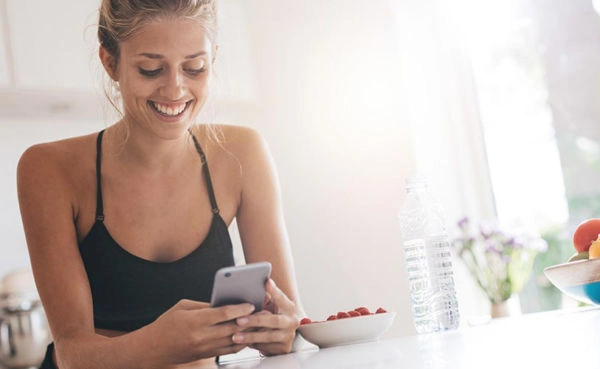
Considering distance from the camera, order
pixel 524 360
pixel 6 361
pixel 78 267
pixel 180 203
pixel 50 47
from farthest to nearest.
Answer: pixel 50 47 → pixel 6 361 → pixel 180 203 → pixel 78 267 → pixel 524 360

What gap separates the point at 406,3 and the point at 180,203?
153cm

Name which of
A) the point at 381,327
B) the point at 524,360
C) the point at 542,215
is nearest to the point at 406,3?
the point at 542,215

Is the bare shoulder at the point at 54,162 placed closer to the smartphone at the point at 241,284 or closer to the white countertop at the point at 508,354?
the smartphone at the point at 241,284

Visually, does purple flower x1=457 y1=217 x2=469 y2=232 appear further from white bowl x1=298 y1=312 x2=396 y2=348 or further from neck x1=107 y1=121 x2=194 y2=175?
white bowl x1=298 y1=312 x2=396 y2=348

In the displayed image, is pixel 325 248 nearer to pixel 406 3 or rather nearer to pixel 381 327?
pixel 406 3

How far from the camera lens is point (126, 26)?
1.66m

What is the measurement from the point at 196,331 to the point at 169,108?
26.2 inches

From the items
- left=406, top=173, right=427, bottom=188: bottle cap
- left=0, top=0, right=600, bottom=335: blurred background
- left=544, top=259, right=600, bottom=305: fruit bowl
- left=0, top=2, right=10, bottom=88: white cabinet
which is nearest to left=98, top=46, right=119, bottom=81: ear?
left=406, top=173, right=427, bottom=188: bottle cap

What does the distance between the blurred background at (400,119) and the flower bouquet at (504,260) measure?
230mm

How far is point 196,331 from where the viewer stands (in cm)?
119

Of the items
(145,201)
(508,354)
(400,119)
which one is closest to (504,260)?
(400,119)

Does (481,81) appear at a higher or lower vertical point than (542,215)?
higher

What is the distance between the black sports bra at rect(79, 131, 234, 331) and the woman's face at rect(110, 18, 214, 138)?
281mm

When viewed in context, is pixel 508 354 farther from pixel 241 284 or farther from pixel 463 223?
pixel 463 223
